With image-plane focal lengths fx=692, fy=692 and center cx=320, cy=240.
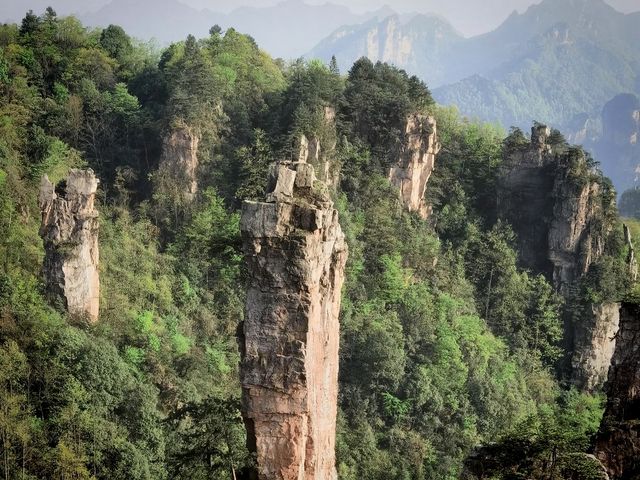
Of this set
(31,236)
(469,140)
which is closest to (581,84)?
(469,140)

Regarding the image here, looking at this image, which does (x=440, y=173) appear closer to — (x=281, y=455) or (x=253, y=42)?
(x=253, y=42)

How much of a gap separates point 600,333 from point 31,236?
30.9 m

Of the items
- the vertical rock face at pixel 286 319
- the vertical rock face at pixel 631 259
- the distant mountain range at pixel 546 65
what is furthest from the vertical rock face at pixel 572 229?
the distant mountain range at pixel 546 65

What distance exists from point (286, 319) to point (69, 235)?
15.1 meters

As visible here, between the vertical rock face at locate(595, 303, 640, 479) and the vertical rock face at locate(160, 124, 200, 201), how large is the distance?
26.6m

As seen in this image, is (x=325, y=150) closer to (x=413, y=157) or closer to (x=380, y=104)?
(x=380, y=104)

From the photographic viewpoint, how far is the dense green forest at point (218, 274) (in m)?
23.7

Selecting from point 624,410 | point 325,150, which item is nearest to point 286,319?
point 624,410

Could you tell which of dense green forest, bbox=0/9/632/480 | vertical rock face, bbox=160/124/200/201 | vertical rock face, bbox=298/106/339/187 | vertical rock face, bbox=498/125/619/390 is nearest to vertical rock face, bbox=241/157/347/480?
dense green forest, bbox=0/9/632/480

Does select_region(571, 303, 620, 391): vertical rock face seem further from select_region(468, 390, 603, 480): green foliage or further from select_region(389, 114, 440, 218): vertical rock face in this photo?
select_region(468, 390, 603, 480): green foliage

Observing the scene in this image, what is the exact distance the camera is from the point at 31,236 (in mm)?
29234

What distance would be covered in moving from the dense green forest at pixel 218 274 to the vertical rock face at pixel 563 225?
1.19 m

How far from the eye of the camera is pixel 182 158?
123ft

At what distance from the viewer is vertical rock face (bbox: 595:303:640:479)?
1326 cm
